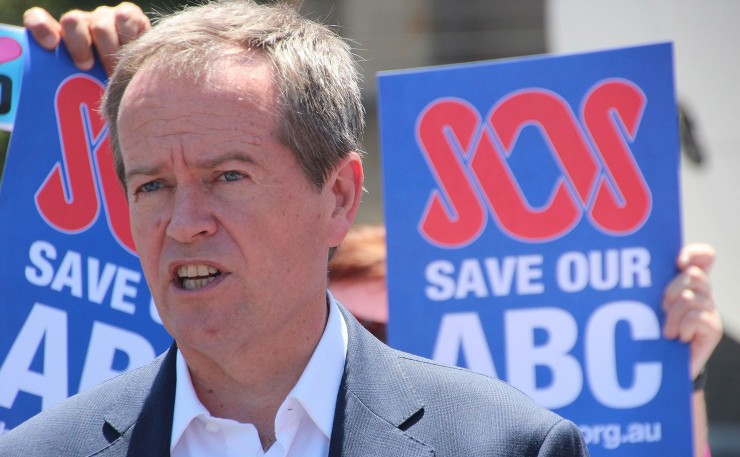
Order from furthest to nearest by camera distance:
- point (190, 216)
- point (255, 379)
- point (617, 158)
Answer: point (617, 158), point (255, 379), point (190, 216)

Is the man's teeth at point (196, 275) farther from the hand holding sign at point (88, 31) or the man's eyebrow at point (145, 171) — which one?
the hand holding sign at point (88, 31)

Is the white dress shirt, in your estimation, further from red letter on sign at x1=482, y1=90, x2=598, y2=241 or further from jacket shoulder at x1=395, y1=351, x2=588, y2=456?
red letter on sign at x1=482, y1=90, x2=598, y2=241

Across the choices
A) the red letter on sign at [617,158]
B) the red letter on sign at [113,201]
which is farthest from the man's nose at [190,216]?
the red letter on sign at [617,158]

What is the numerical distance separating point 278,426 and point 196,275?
0.92 ft

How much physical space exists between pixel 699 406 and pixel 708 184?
4.11 metres

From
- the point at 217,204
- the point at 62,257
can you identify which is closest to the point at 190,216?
the point at 217,204

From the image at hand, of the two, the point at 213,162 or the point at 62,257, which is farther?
the point at 62,257

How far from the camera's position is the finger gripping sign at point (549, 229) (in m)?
2.62

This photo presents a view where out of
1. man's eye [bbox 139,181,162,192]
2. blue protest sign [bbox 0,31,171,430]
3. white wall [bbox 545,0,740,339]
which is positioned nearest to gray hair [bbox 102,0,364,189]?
man's eye [bbox 139,181,162,192]

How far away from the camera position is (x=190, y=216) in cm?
167

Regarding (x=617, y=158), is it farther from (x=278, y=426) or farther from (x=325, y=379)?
(x=278, y=426)

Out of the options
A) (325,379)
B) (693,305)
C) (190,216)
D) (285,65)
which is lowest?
(693,305)

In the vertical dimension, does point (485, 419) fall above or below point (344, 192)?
below

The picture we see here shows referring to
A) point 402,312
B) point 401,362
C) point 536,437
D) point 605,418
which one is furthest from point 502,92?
point 536,437
